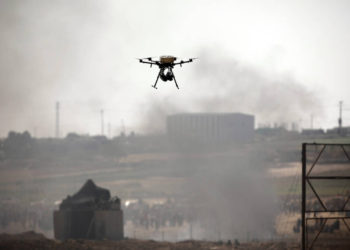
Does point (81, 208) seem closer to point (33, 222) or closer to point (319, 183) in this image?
point (33, 222)

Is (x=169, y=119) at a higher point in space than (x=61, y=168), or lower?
higher

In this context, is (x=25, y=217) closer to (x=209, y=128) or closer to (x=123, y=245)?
(x=123, y=245)

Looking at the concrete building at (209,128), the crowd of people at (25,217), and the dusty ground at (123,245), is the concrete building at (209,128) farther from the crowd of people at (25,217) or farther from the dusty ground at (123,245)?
the dusty ground at (123,245)

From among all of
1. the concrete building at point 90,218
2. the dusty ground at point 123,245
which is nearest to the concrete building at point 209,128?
the concrete building at point 90,218

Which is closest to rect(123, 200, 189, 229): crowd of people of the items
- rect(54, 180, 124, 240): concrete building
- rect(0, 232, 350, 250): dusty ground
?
rect(54, 180, 124, 240): concrete building

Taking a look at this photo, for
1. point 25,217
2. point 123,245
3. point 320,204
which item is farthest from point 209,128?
point 123,245

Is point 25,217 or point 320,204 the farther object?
point 25,217

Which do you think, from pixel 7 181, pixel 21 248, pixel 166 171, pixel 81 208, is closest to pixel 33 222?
pixel 81 208
